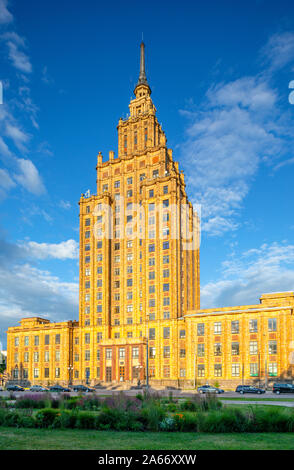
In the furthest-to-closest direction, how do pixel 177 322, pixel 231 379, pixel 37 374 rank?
pixel 37 374, pixel 177 322, pixel 231 379

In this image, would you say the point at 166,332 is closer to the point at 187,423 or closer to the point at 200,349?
the point at 200,349

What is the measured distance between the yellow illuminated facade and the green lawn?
188 ft

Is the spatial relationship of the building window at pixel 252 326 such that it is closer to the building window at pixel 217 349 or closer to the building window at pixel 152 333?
the building window at pixel 217 349

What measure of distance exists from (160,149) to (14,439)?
8537 cm

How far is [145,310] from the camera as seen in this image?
85938mm

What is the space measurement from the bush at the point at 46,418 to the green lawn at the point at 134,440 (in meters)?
1.29

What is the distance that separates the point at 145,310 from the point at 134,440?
233 feet

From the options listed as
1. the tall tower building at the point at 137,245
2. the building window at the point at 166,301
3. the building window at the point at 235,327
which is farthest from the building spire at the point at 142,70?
the building window at the point at 235,327

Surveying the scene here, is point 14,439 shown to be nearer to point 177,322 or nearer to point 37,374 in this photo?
point 177,322


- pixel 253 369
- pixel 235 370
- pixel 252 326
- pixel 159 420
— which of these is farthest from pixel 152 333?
pixel 159 420

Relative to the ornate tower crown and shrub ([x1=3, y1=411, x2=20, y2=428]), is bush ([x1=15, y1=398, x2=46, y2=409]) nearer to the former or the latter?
shrub ([x1=3, y1=411, x2=20, y2=428])

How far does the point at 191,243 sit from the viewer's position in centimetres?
9775
